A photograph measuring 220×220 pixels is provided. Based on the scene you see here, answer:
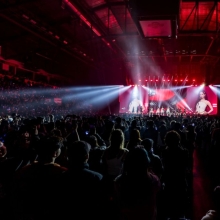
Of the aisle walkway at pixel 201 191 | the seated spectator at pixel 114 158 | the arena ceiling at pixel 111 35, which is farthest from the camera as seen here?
the arena ceiling at pixel 111 35

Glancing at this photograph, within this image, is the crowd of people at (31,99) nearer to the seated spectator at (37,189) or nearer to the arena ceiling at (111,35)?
the arena ceiling at (111,35)

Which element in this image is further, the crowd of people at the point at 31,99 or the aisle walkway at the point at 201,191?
the crowd of people at the point at 31,99

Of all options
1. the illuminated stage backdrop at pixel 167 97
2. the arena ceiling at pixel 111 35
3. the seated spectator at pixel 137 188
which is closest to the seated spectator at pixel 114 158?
the seated spectator at pixel 137 188

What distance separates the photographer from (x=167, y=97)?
2028 centimetres

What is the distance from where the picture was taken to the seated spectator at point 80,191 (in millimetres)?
1975

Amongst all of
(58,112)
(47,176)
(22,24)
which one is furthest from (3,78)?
(47,176)

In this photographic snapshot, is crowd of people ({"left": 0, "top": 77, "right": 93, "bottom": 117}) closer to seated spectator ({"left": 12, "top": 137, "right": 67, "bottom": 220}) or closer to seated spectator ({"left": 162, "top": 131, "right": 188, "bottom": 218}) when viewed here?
seated spectator ({"left": 162, "top": 131, "right": 188, "bottom": 218})

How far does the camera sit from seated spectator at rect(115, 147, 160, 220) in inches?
80.9

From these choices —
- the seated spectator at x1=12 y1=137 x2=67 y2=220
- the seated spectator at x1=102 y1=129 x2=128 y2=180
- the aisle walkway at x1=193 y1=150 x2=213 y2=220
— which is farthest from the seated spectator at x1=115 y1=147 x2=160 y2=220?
the aisle walkway at x1=193 y1=150 x2=213 y2=220

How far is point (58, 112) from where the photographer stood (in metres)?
15.2

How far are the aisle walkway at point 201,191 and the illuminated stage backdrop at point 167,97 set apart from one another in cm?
1222

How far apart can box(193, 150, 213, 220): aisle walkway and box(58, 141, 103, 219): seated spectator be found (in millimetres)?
2902

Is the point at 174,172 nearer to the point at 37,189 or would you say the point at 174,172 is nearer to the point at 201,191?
the point at 37,189

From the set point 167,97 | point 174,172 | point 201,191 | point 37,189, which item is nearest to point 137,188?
→ point 37,189
